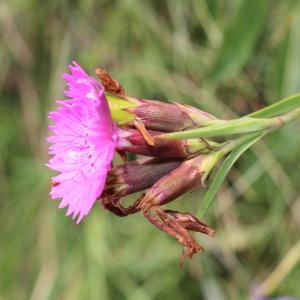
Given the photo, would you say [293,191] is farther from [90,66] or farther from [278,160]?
[90,66]

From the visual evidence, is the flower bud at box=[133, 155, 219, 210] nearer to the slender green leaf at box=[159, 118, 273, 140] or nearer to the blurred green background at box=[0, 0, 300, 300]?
the slender green leaf at box=[159, 118, 273, 140]

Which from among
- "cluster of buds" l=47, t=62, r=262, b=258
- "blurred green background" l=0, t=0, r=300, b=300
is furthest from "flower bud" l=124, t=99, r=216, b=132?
"blurred green background" l=0, t=0, r=300, b=300

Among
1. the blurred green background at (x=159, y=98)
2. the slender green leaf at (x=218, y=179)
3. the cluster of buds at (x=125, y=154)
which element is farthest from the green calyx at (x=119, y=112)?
the blurred green background at (x=159, y=98)

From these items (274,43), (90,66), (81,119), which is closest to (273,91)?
(274,43)

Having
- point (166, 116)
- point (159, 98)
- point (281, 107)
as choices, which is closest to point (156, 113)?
point (166, 116)

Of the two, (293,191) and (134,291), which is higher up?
(293,191)
